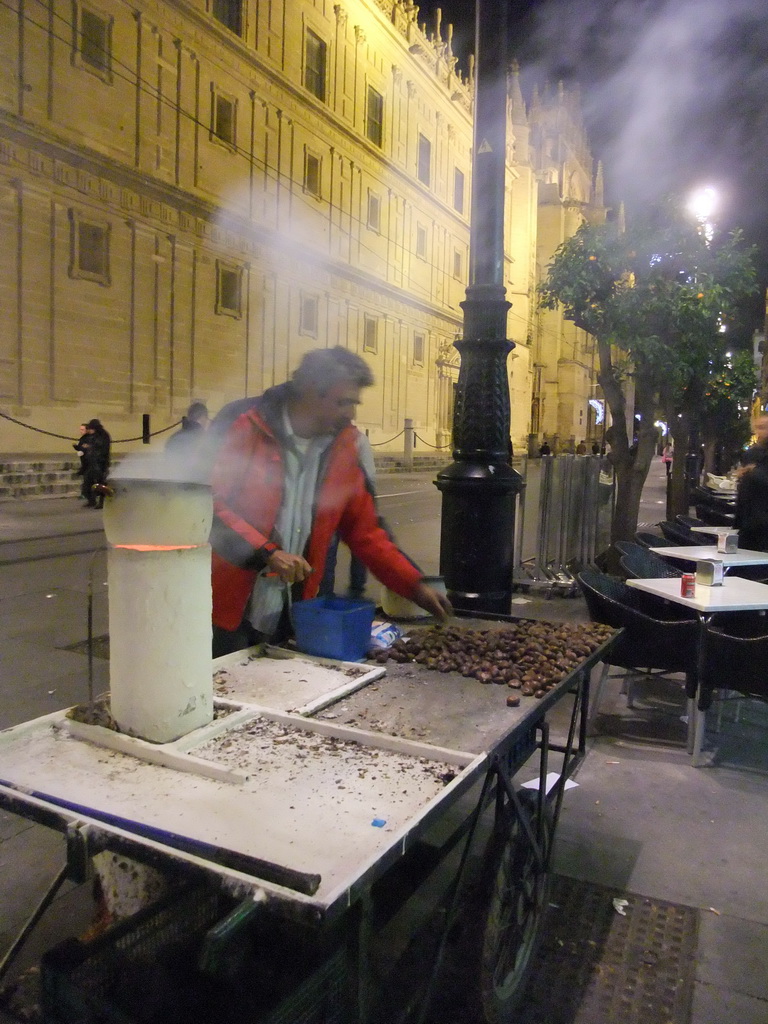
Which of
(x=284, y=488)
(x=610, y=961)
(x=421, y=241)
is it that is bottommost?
(x=610, y=961)

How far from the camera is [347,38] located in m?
27.9

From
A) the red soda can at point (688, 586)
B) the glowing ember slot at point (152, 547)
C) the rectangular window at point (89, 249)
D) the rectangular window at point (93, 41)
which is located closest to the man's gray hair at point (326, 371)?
the glowing ember slot at point (152, 547)

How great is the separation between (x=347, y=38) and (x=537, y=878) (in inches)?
1224

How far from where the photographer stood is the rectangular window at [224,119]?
72.6ft

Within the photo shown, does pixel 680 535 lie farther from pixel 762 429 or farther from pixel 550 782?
pixel 550 782

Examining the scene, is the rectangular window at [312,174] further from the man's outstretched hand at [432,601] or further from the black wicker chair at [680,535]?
the man's outstretched hand at [432,601]

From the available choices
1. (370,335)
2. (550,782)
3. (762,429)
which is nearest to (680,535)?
(762,429)

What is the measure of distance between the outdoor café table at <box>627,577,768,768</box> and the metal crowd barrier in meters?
2.90

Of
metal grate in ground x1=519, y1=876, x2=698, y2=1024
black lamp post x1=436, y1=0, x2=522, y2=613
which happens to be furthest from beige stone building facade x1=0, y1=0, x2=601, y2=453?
metal grate in ground x1=519, y1=876, x2=698, y2=1024

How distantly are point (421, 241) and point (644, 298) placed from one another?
26.7 m

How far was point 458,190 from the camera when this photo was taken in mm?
37719

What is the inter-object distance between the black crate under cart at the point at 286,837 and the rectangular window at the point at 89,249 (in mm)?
18507

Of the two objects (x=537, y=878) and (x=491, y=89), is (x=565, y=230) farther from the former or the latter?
(x=537, y=878)

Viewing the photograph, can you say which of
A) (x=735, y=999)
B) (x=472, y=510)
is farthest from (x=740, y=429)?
(x=735, y=999)
